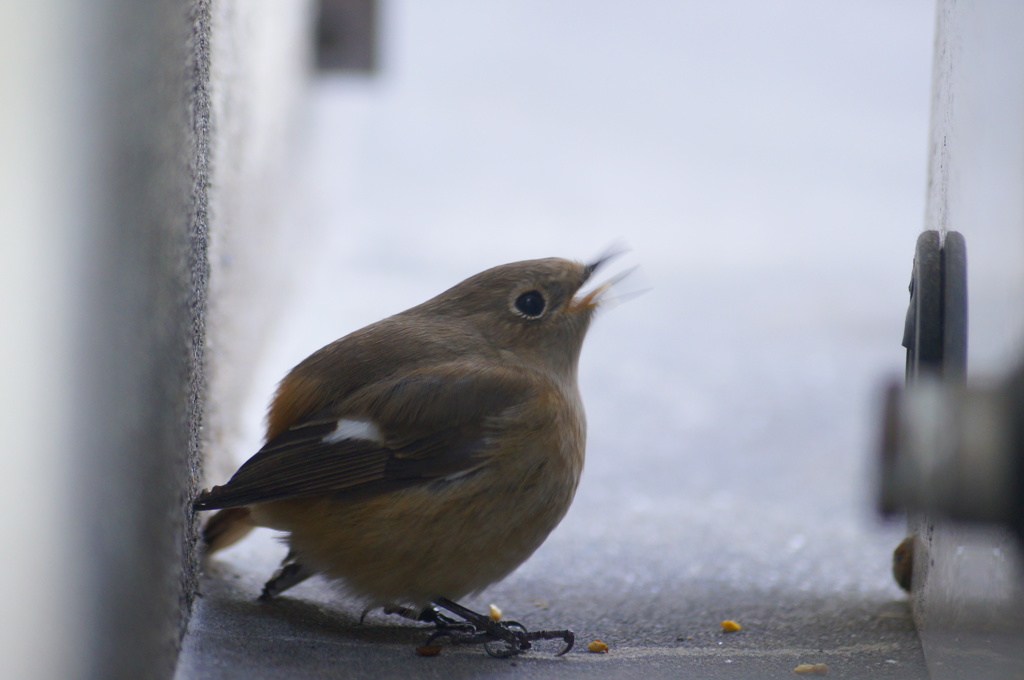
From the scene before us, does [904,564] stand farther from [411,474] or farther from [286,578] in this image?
[286,578]

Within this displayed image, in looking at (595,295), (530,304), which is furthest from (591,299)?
(530,304)

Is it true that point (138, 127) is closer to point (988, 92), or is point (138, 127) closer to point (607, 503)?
point (988, 92)

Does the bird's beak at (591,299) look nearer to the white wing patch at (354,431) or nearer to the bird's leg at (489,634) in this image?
the white wing patch at (354,431)

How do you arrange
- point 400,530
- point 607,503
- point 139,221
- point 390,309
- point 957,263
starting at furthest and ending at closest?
point 390,309
point 607,503
point 400,530
point 957,263
point 139,221

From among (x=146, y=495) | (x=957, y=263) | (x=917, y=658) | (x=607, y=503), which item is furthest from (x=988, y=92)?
(x=607, y=503)

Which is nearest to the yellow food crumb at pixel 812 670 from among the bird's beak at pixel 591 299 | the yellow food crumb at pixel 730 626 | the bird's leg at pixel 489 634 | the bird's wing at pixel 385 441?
the yellow food crumb at pixel 730 626

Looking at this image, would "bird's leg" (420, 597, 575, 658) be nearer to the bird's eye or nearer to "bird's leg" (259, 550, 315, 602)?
"bird's leg" (259, 550, 315, 602)

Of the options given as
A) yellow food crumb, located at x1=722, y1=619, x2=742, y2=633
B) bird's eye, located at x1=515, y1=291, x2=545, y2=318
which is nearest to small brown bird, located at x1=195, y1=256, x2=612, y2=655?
bird's eye, located at x1=515, y1=291, x2=545, y2=318

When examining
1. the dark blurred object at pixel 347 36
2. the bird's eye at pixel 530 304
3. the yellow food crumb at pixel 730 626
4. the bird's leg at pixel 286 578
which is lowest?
the yellow food crumb at pixel 730 626
